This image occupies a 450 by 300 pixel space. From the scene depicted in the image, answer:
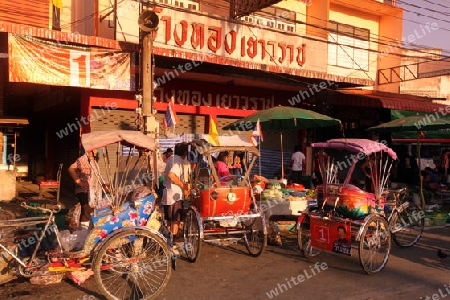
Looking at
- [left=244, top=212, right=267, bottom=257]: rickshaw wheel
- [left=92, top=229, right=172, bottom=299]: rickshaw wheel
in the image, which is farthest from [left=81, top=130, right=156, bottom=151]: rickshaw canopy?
[left=244, top=212, right=267, bottom=257]: rickshaw wheel

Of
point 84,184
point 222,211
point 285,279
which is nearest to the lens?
point 285,279

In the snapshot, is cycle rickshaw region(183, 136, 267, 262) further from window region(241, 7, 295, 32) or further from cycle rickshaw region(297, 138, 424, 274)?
window region(241, 7, 295, 32)

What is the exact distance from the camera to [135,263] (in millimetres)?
5145

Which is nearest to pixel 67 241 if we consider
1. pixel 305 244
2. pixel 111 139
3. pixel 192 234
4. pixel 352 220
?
pixel 111 139

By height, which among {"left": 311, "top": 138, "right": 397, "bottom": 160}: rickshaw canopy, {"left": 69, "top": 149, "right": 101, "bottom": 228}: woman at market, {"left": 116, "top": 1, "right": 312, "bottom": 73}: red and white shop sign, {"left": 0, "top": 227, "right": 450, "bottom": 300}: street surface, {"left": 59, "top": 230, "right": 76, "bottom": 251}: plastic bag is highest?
{"left": 116, "top": 1, "right": 312, "bottom": 73}: red and white shop sign

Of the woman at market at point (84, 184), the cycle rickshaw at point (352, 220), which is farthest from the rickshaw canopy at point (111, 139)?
the cycle rickshaw at point (352, 220)

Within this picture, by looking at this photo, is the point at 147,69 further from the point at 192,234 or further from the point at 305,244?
the point at 305,244

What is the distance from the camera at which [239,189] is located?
6.55 metres

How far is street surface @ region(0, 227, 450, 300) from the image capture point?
17.0 ft

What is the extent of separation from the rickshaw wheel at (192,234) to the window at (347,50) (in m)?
13.7

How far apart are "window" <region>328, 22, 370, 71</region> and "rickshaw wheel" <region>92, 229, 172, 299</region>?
49.8 feet

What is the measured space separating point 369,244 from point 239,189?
7.02ft

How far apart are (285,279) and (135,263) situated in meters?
2.14

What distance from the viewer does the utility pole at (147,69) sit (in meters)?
9.56
